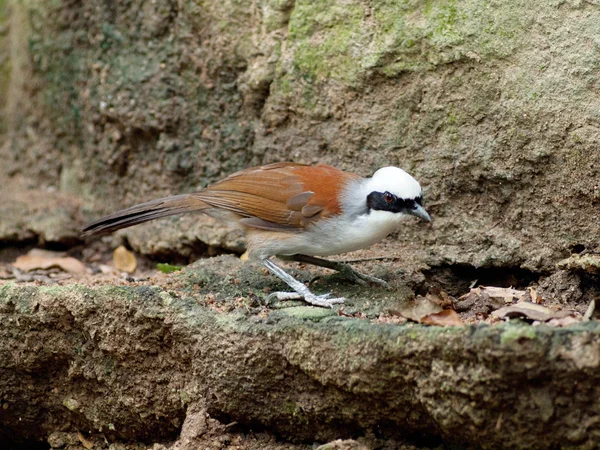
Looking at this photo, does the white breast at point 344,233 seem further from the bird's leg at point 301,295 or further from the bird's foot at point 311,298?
the bird's foot at point 311,298

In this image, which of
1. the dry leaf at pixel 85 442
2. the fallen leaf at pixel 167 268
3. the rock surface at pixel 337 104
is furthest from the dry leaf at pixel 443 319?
the fallen leaf at pixel 167 268

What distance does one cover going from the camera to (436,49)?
5.58 metres

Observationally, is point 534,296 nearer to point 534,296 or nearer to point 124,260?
point 534,296

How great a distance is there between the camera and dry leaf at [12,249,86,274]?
698cm

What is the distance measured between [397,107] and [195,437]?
8.72ft

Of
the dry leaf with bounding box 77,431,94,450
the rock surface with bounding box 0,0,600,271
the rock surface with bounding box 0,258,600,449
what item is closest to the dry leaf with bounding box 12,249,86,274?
the rock surface with bounding box 0,0,600,271

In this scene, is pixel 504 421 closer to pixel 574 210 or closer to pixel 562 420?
pixel 562 420

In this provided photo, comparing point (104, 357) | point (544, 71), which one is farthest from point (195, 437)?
point (544, 71)

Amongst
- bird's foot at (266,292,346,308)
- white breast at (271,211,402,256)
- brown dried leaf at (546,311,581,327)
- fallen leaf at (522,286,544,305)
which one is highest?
white breast at (271,211,402,256)

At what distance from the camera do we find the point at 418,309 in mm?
4531

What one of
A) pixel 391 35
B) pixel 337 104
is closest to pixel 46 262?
pixel 337 104

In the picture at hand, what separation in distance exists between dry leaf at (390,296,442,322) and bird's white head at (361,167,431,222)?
2.29ft

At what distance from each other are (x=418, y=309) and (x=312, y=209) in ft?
3.71

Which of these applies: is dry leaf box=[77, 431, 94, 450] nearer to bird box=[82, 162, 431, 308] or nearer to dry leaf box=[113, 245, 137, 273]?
bird box=[82, 162, 431, 308]
